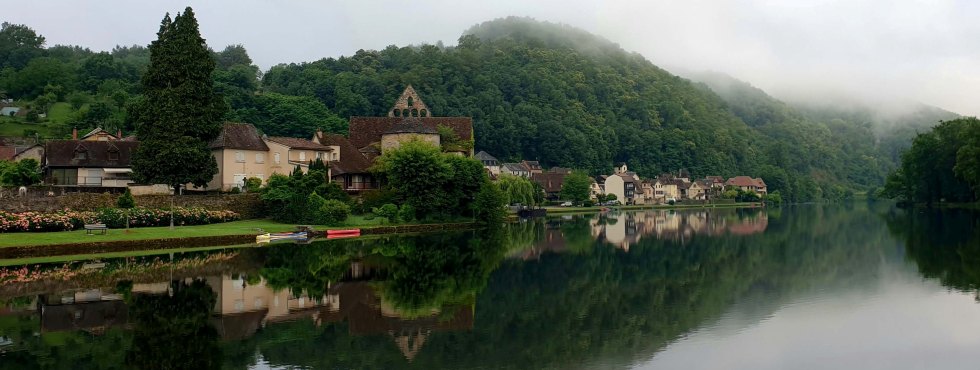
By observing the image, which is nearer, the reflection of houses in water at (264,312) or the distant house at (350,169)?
the reflection of houses in water at (264,312)

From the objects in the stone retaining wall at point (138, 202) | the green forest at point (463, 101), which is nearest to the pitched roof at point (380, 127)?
the stone retaining wall at point (138, 202)

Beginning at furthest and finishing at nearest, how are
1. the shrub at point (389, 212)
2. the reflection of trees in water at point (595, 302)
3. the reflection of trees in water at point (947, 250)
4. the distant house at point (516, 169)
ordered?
the distant house at point (516, 169) → the shrub at point (389, 212) → the reflection of trees in water at point (947, 250) → the reflection of trees in water at point (595, 302)

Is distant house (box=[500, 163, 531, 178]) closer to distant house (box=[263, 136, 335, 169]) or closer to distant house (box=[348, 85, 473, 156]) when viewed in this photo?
distant house (box=[348, 85, 473, 156])

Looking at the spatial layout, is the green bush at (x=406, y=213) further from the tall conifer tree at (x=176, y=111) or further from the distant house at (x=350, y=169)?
the tall conifer tree at (x=176, y=111)

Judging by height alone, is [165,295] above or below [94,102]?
below

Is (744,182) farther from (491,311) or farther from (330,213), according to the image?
(491,311)

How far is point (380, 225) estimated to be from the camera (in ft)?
178

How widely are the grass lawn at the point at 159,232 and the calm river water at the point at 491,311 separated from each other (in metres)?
4.01

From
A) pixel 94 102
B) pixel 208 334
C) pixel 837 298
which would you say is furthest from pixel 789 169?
pixel 208 334

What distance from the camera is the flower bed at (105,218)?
38.0 metres

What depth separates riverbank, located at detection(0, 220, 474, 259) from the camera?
34.8m

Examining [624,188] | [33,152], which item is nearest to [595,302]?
[33,152]

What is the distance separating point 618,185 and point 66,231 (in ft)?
372

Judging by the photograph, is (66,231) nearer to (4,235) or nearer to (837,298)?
(4,235)
